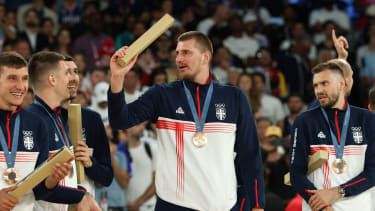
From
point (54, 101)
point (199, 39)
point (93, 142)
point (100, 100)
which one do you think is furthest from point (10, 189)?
point (100, 100)

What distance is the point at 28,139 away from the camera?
223 inches

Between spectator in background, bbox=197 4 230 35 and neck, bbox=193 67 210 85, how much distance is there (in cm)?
932

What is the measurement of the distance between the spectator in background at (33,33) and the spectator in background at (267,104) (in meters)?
4.15

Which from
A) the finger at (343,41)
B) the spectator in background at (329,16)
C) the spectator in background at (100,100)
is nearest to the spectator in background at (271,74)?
the spectator in background at (329,16)

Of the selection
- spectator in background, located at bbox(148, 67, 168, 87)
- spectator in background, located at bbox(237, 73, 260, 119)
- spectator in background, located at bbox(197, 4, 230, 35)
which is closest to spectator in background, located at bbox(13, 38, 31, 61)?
spectator in background, located at bbox(148, 67, 168, 87)

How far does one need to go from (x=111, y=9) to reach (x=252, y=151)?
10.1 metres

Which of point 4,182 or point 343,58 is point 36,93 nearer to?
point 4,182

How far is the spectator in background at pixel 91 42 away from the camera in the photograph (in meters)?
13.7

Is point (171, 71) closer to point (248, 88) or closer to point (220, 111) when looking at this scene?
point (248, 88)

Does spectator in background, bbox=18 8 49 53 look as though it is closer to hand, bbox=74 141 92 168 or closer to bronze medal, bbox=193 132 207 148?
hand, bbox=74 141 92 168

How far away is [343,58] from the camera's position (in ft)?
24.0

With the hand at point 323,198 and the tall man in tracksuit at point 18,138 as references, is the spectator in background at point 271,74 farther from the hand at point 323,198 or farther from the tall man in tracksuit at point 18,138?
the tall man in tracksuit at point 18,138

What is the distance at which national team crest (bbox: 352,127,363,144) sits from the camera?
661cm

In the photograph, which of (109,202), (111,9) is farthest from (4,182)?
(111,9)
